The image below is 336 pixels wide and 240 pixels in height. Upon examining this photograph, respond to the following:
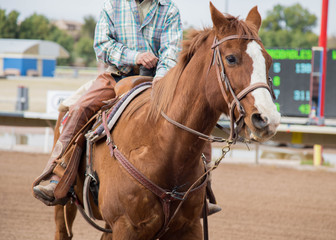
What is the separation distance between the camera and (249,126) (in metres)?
2.72

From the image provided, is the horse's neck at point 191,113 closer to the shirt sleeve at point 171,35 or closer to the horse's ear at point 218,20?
the horse's ear at point 218,20

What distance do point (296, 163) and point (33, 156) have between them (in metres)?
5.49

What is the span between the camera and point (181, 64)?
3.24 metres

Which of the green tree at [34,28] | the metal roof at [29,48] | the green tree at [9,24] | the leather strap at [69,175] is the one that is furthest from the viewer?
the green tree at [34,28]

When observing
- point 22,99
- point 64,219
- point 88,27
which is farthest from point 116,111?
point 88,27

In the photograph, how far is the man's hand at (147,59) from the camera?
154 inches

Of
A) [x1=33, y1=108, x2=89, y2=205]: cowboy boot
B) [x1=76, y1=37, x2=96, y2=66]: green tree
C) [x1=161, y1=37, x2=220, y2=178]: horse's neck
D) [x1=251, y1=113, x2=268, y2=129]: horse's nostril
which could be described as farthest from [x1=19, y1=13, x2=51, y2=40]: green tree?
[x1=251, y1=113, x2=268, y2=129]: horse's nostril

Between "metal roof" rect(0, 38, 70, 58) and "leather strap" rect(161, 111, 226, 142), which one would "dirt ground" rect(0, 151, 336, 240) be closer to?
"leather strap" rect(161, 111, 226, 142)

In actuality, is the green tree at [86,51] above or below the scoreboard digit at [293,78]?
below

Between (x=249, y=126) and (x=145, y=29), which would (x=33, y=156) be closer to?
(x=145, y=29)

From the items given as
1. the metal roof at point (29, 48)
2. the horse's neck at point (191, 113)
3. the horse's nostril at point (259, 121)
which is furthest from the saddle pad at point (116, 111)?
the metal roof at point (29, 48)

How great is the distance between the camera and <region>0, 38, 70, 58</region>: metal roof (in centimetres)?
5162

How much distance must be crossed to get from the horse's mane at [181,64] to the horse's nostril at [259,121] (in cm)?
52

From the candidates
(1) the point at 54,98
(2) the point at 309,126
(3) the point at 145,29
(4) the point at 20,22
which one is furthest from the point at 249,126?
(4) the point at 20,22
